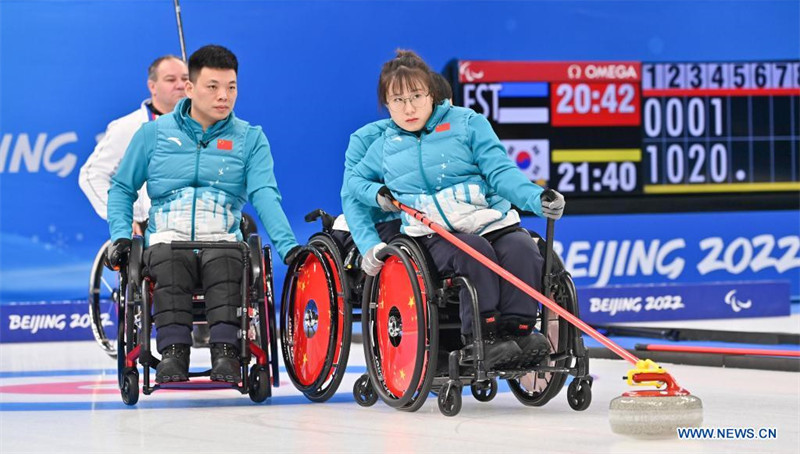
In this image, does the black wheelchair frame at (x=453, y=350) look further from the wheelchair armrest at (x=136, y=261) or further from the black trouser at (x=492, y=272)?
the wheelchair armrest at (x=136, y=261)

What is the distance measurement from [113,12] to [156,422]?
4.80m

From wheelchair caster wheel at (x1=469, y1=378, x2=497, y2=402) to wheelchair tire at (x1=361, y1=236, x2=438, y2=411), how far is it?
224mm

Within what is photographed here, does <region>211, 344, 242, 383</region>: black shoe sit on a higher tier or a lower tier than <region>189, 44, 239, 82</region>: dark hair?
lower

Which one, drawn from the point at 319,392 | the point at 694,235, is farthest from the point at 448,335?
the point at 694,235

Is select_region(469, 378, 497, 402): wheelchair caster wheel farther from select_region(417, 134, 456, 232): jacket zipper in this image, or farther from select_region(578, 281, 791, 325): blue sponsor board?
select_region(578, 281, 791, 325): blue sponsor board

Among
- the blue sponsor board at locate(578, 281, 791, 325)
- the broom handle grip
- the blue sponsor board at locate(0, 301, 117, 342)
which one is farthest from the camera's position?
the blue sponsor board at locate(578, 281, 791, 325)

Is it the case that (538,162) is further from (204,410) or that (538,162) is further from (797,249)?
(204,410)

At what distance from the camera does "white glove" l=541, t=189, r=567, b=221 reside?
3.66 meters

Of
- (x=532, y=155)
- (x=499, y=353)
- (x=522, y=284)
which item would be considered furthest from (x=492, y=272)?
(x=532, y=155)

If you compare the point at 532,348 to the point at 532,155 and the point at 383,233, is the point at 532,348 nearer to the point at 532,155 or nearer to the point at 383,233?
the point at 383,233

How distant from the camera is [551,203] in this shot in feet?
12.0

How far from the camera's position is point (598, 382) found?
4.79 meters

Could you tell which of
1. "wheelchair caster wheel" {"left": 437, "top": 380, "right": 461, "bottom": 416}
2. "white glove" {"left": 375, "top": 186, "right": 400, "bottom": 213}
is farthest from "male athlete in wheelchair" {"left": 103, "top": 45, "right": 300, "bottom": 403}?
"wheelchair caster wheel" {"left": 437, "top": 380, "right": 461, "bottom": 416}

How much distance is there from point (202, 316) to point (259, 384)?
300 mm
